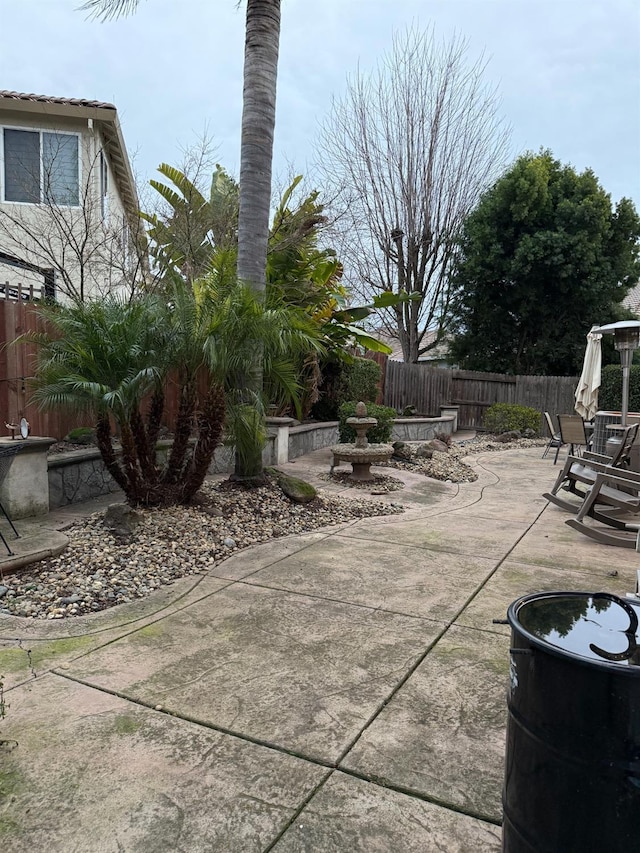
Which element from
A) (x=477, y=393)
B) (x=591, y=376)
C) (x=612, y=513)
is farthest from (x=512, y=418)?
(x=612, y=513)

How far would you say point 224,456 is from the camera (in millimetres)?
8148

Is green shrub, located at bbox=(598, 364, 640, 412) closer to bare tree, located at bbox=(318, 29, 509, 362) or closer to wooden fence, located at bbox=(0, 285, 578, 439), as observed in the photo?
wooden fence, located at bbox=(0, 285, 578, 439)

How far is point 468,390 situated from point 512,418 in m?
2.41

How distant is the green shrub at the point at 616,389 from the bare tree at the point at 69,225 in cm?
1174

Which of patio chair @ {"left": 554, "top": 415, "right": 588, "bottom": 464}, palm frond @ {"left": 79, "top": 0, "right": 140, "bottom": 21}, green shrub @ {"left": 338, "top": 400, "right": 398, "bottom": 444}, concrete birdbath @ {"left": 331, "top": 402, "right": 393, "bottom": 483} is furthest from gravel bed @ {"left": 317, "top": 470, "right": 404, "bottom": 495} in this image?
palm frond @ {"left": 79, "top": 0, "right": 140, "bottom": 21}

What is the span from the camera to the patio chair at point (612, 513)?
17.9 feet

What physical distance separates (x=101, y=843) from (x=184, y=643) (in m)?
1.41

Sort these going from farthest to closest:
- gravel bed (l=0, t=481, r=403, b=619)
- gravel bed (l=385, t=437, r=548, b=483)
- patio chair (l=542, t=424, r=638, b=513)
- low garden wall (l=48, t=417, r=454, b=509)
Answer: gravel bed (l=385, t=437, r=548, b=483) < patio chair (l=542, t=424, r=638, b=513) < low garden wall (l=48, t=417, r=454, b=509) < gravel bed (l=0, t=481, r=403, b=619)

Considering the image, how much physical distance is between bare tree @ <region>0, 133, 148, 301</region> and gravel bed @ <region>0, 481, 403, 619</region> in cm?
469

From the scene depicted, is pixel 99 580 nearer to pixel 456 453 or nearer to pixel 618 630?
pixel 618 630

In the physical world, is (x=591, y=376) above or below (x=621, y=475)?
above

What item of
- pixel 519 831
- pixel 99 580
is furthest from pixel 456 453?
pixel 519 831

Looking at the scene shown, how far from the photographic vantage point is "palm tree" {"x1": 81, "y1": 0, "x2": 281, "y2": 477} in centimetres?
643

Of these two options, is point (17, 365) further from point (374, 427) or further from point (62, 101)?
point (62, 101)
